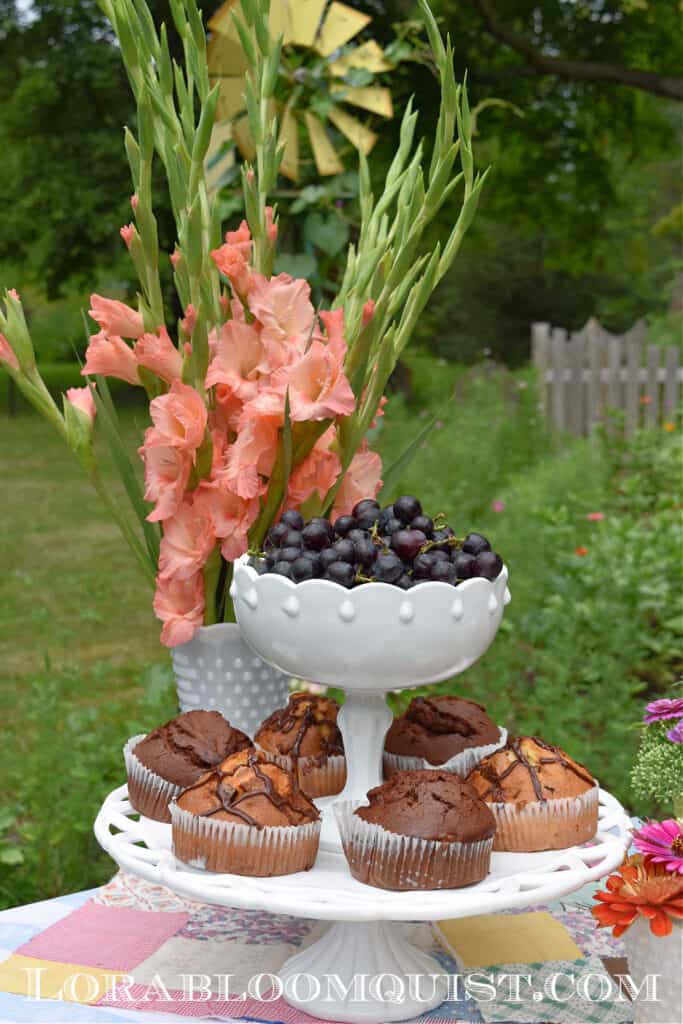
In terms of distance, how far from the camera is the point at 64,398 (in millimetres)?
1460

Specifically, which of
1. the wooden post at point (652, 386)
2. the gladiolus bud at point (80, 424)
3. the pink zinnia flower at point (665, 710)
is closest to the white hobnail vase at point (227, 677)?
the gladiolus bud at point (80, 424)

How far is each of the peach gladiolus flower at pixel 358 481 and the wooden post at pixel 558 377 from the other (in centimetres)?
637

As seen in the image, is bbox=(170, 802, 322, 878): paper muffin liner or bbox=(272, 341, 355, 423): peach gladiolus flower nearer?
bbox=(170, 802, 322, 878): paper muffin liner

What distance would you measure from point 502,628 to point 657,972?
2562 millimetres

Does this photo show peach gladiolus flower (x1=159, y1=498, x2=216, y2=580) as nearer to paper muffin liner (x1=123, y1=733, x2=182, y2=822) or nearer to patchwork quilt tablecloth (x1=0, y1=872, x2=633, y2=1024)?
paper muffin liner (x1=123, y1=733, x2=182, y2=822)

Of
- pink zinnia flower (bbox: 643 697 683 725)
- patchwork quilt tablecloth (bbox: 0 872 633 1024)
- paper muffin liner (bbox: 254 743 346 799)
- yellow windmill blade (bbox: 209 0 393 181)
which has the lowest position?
patchwork quilt tablecloth (bbox: 0 872 633 1024)

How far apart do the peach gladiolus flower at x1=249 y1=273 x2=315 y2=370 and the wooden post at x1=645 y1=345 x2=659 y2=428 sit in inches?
259

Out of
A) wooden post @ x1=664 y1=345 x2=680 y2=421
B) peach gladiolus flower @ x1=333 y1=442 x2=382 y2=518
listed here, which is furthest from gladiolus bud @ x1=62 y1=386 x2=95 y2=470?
wooden post @ x1=664 y1=345 x2=680 y2=421

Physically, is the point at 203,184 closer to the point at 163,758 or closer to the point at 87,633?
the point at 163,758

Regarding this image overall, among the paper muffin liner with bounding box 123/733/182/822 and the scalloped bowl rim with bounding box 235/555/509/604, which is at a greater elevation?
the scalloped bowl rim with bounding box 235/555/509/604

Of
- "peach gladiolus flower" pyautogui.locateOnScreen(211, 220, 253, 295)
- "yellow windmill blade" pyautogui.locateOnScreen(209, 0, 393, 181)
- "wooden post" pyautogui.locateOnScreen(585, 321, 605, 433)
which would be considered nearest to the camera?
"peach gladiolus flower" pyautogui.locateOnScreen(211, 220, 253, 295)

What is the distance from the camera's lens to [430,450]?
6.28 m

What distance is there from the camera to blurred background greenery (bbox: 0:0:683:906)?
2.71 metres

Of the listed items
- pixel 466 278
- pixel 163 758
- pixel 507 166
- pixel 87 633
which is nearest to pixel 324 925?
pixel 163 758
